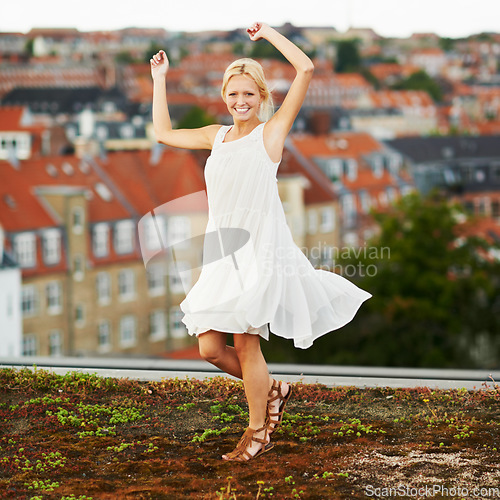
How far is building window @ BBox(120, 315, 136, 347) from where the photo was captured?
59250mm

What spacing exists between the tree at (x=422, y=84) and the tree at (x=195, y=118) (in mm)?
29281

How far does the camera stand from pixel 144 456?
3482 mm

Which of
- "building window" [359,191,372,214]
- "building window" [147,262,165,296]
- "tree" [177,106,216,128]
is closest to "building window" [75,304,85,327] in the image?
"building window" [147,262,165,296]

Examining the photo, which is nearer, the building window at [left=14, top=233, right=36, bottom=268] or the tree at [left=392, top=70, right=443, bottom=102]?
the building window at [left=14, top=233, right=36, bottom=268]

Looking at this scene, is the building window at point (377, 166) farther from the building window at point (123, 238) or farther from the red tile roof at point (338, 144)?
the building window at point (123, 238)

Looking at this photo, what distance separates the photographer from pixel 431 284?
38.4m

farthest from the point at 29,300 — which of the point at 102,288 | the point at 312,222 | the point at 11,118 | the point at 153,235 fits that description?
the point at 153,235

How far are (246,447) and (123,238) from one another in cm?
5915

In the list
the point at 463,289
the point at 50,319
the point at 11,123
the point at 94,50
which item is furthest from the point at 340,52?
the point at 463,289

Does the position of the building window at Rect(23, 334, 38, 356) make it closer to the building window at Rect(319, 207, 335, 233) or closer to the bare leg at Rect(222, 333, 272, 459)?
the building window at Rect(319, 207, 335, 233)

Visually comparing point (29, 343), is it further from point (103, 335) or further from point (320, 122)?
point (320, 122)

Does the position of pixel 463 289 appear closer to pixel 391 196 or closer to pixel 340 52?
pixel 391 196

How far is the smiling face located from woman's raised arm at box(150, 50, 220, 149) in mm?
150

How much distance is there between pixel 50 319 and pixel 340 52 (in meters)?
49.6
